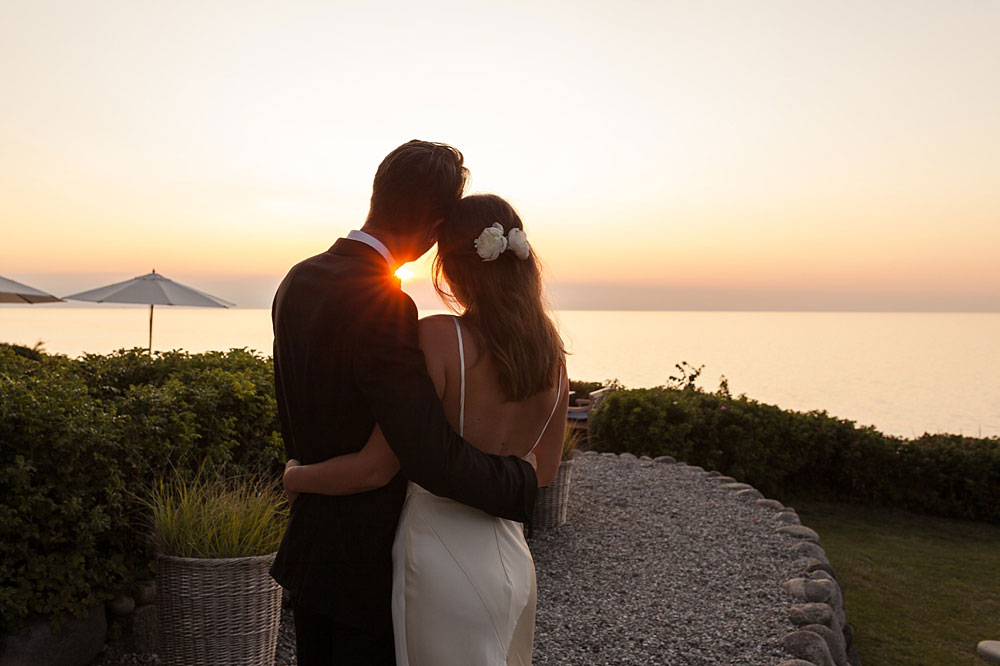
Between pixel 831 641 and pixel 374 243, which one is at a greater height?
pixel 374 243

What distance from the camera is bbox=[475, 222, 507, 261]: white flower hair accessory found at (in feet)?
5.33

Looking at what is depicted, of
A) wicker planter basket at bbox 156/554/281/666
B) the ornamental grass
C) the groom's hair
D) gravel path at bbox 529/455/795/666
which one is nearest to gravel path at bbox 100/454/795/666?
gravel path at bbox 529/455/795/666

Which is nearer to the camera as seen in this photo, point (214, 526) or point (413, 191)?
point (413, 191)

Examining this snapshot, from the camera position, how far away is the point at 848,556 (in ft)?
24.4

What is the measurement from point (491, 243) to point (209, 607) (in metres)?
2.47

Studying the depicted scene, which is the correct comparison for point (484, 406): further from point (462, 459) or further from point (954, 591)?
point (954, 591)

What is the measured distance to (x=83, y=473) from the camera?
335 cm

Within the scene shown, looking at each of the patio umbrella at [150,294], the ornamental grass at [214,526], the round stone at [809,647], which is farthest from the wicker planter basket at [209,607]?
the patio umbrella at [150,294]

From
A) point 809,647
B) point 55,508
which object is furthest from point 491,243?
point 809,647

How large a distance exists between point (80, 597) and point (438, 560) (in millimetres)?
2562

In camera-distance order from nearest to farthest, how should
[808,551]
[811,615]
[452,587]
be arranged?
[452,587], [811,615], [808,551]

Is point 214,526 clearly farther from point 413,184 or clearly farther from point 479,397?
point 413,184

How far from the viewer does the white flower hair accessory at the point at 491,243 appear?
1624mm

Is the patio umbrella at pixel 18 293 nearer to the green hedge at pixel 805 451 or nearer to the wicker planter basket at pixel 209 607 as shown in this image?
the green hedge at pixel 805 451
